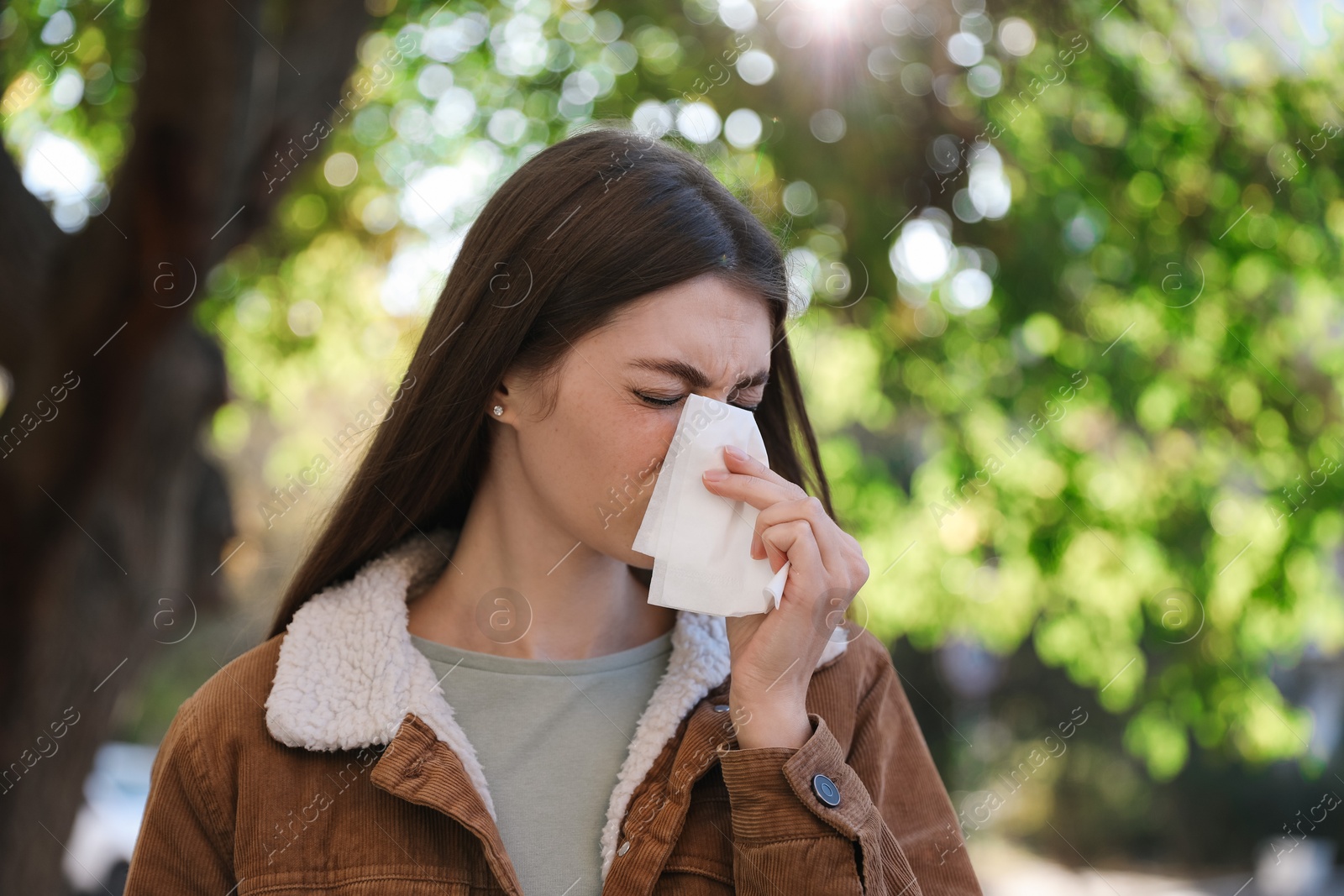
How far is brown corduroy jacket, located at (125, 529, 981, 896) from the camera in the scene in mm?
1853

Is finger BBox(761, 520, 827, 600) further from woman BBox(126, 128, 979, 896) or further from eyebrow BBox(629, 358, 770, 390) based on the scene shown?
eyebrow BBox(629, 358, 770, 390)

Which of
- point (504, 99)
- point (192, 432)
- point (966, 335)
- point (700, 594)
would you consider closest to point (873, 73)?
point (966, 335)

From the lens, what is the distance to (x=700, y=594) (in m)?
2.02

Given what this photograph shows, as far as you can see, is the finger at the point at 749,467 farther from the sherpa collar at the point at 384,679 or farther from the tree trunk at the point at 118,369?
the tree trunk at the point at 118,369

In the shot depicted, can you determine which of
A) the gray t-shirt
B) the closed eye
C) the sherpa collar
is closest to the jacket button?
the sherpa collar

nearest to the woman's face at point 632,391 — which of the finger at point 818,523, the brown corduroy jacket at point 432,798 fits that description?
the finger at point 818,523

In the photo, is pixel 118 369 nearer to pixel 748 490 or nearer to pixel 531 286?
pixel 531 286

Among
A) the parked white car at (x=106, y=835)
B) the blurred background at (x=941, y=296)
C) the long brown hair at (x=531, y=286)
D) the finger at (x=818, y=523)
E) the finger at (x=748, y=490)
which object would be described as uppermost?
the long brown hair at (x=531, y=286)

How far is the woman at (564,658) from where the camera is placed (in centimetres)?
191

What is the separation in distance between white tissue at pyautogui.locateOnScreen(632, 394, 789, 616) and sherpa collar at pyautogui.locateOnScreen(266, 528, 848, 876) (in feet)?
0.70

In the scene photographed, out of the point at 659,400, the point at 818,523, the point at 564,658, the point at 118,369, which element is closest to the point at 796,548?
the point at 818,523

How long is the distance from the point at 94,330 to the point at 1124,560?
4457 mm

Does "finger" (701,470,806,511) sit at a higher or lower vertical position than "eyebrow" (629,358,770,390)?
lower

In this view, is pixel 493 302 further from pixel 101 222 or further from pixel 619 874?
pixel 101 222
